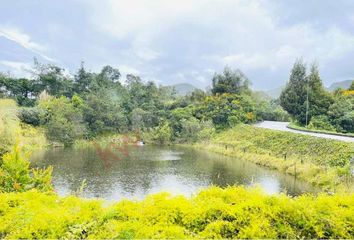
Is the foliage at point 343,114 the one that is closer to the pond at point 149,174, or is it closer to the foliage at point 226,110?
the foliage at point 226,110

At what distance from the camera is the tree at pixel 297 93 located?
29.8 metres

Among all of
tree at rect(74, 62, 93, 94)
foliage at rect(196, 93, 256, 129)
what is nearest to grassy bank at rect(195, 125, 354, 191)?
foliage at rect(196, 93, 256, 129)

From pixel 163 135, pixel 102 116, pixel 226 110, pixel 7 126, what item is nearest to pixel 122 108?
pixel 102 116

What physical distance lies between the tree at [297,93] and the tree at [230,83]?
9771 mm

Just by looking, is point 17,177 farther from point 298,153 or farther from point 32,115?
point 32,115

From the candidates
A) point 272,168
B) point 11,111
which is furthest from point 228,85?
point 11,111

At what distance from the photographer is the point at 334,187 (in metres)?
13.3

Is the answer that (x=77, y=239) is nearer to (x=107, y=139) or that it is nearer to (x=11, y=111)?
(x=11, y=111)

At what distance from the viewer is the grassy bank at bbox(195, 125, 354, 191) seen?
14305 millimetres

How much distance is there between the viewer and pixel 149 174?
57.6 feet

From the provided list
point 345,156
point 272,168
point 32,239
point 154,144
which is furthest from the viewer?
point 154,144

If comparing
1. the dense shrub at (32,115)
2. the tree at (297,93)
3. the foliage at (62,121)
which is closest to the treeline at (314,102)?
the tree at (297,93)

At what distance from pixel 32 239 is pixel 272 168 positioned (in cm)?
1787

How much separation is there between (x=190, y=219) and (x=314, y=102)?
28.5m
